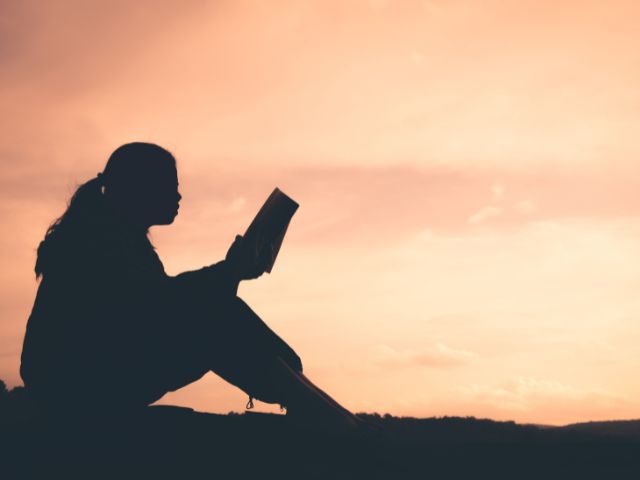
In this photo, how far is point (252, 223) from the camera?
12.9 feet

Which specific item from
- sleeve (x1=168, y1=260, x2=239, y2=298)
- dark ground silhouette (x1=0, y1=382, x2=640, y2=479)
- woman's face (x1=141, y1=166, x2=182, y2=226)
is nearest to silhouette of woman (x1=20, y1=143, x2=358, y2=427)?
sleeve (x1=168, y1=260, x2=239, y2=298)

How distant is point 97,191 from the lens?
4195 millimetres

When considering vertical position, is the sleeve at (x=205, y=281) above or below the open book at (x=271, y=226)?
below

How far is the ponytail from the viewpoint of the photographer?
13.1ft

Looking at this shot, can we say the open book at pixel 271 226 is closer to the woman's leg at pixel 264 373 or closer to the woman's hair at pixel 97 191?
the woman's leg at pixel 264 373

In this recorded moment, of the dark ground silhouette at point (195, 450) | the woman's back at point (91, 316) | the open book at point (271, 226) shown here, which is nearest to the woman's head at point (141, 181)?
the woman's back at point (91, 316)

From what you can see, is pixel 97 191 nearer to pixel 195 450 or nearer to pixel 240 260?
pixel 240 260

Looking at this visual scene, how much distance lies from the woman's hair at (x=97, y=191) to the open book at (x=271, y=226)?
831mm

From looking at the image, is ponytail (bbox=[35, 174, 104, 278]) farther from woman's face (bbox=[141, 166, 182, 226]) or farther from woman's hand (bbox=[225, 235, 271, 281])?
woman's hand (bbox=[225, 235, 271, 281])

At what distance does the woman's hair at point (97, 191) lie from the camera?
3.98 m

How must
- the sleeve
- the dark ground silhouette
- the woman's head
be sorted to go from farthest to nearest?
→ the woman's head < the sleeve < the dark ground silhouette

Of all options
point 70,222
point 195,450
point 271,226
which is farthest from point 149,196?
point 195,450

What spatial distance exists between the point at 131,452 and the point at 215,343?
0.77 m

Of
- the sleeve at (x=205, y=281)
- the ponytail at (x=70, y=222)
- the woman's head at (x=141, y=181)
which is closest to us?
the sleeve at (x=205, y=281)
